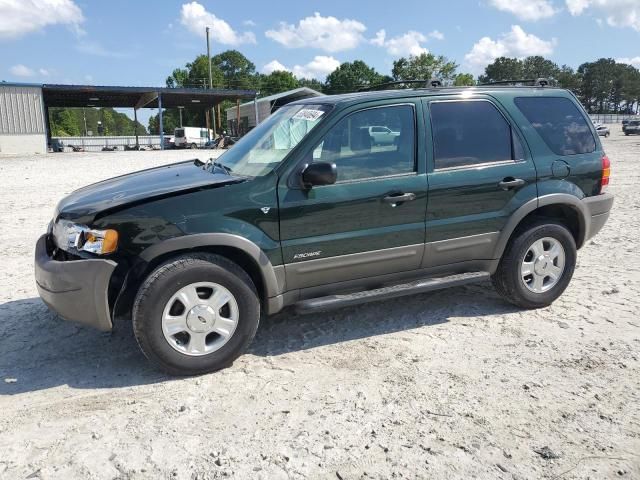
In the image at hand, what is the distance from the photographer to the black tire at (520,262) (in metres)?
4.49

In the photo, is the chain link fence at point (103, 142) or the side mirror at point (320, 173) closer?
the side mirror at point (320, 173)

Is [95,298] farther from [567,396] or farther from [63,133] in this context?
[63,133]

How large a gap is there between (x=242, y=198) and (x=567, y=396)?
8.09ft

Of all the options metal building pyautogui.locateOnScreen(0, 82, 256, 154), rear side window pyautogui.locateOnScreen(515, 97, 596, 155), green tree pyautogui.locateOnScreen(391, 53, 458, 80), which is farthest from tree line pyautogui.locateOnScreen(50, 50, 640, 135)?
rear side window pyautogui.locateOnScreen(515, 97, 596, 155)

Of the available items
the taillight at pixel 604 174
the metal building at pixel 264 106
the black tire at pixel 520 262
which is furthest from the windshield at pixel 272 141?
the metal building at pixel 264 106

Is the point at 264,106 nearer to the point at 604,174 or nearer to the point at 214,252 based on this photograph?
the point at 604,174

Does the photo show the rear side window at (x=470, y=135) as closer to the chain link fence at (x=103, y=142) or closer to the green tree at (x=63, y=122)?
the chain link fence at (x=103, y=142)

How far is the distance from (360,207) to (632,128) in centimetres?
5136

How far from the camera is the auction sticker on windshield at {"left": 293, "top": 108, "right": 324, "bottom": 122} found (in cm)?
393

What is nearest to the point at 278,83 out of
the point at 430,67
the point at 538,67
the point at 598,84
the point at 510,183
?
the point at 430,67

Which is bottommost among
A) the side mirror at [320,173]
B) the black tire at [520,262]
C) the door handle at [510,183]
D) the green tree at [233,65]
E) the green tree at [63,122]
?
the black tire at [520,262]

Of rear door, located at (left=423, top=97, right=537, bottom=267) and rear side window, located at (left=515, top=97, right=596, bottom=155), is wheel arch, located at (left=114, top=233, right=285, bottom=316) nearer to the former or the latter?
rear door, located at (left=423, top=97, right=537, bottom=267)

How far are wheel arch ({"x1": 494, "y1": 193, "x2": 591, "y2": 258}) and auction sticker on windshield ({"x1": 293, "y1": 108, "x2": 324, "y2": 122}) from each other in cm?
186

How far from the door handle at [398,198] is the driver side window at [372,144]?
183 millimetres
